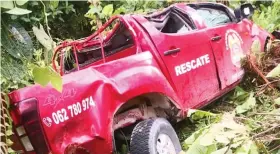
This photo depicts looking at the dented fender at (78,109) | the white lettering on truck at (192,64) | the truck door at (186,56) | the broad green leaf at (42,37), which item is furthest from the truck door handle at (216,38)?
the broad green leaf at (42,37)

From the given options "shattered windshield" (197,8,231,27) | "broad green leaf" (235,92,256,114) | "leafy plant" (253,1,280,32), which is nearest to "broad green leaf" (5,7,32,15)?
"broad green leaf" (235,92,256,114)

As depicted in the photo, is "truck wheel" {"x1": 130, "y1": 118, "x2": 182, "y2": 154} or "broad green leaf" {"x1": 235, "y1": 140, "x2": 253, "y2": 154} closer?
"broad green leaf" {"x1": 235, "y1": 140, "x2": 253, "y2": 154}

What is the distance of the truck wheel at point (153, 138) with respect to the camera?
10.5 ft

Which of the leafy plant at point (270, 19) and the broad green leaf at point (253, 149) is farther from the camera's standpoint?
the leafy plant at point (270, 19)

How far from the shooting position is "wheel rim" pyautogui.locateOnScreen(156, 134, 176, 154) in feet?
11.1

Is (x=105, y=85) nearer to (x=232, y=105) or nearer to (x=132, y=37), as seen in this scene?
(x=132, y=37)

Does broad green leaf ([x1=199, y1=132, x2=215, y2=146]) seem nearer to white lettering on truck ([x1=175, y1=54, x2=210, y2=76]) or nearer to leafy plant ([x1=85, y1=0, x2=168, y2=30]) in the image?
white lettering on truck ([x1=175, y1=54, x2=210, y2=76])

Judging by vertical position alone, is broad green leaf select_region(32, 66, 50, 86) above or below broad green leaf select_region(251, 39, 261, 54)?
above

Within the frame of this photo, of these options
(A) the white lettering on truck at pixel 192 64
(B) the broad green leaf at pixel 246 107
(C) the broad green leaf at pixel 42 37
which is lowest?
(B) the broad green leaf at pixel 246 107

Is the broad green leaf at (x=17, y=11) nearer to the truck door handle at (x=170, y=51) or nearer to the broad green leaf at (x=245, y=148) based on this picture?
the broad green leaf at (x=245, y=148)

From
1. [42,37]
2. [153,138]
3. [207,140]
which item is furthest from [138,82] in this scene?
[42,37]

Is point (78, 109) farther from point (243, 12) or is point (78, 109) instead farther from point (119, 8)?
point (119, 8)

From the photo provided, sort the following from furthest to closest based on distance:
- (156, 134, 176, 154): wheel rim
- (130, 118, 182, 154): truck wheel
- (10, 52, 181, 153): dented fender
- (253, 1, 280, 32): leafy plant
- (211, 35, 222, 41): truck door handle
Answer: (253, 1, 280, 32): leafy plant, (211, 35, 222, 41): truck door handle, (156, 134, 176, 154): wheel rim, (130, 118, 182, 154): truck wheel, (10, 52, 181, 153): dented fender

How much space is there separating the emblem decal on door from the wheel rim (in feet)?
5.42
